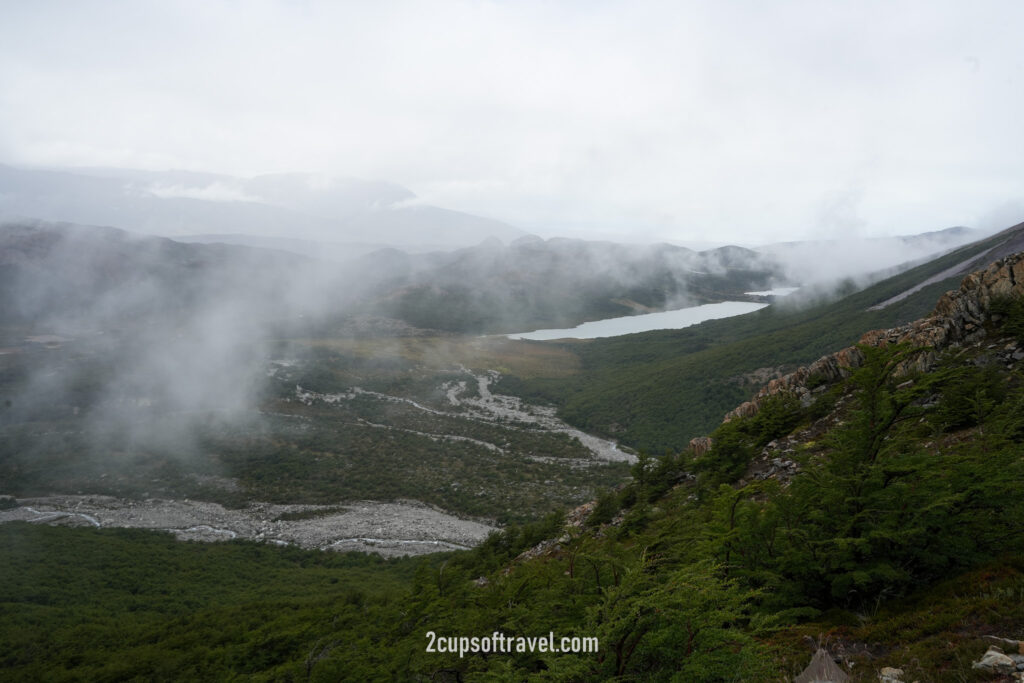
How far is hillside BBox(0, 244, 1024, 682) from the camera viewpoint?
4.89m

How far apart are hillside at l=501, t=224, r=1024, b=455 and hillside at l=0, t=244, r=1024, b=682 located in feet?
95.6

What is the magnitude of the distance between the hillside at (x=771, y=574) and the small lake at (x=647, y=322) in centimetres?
9431

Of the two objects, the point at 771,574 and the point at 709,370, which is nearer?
the point at 771,574

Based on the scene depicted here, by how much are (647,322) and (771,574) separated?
130403 mm

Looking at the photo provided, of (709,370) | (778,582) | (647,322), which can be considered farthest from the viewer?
(647,322)

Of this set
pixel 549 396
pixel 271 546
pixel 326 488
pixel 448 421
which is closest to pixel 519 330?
pixel 549 396

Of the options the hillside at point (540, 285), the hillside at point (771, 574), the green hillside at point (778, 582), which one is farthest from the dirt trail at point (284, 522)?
the hillside at point (540, 285)

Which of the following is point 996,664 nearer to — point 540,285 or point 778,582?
point 778,582

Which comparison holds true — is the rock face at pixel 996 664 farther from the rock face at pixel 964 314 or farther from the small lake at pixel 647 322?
the small lake at pixel 647 322

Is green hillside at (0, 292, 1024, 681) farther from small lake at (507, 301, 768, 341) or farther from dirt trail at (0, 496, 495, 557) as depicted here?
small lake at (507, 301, 768, 341)

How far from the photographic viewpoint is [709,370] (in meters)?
53.3

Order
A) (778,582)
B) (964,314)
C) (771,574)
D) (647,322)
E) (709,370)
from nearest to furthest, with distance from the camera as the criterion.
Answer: (771,574) → (778,582) → (964,314) → (709,370) → (647,322)

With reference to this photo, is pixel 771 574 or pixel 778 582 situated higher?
pixel 771 574

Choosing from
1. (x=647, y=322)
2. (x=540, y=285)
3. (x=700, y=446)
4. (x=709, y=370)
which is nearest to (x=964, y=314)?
(x=700, y=446)
